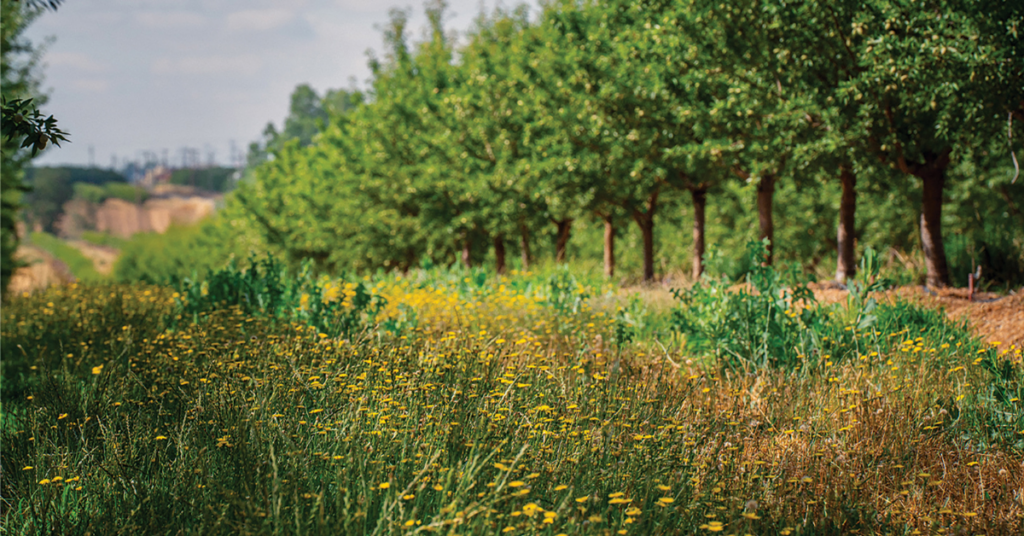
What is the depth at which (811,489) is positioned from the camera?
11.7 feet

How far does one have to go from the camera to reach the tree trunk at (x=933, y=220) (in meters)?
10.5

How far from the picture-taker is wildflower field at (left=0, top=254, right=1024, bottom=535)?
9.77 feet

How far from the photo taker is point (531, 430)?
11.5ft

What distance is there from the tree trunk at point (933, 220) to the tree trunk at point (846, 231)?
109cm

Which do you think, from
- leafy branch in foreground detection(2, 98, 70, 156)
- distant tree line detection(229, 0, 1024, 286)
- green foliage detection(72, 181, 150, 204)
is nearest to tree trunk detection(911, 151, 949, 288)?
distant tree line detection(229, 0, 1024, 286)

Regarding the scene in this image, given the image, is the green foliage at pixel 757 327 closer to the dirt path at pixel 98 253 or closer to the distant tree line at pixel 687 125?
the distant tree line at pixel 687 125

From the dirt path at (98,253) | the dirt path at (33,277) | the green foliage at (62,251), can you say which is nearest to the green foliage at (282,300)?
the dirt path at (33,277)

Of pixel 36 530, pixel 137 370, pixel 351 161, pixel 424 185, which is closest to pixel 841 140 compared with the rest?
pixel 137 370

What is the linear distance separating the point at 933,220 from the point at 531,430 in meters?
9.56

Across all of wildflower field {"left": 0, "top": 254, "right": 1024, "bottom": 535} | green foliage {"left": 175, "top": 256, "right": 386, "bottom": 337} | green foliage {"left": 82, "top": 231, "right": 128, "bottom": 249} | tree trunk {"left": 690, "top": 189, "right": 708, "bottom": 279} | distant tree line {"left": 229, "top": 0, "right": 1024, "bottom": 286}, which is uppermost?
distant tree line {"left": 229, "top": 0, "right": 1024, "bottom": 286}

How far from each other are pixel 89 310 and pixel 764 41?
9788 millimetres

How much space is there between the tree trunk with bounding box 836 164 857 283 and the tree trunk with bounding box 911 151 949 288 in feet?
3.58

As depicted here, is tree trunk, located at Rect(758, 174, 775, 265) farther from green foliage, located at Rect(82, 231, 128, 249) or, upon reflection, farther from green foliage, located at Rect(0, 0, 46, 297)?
green foliage, located at Rect(82, 231, 128, 249)

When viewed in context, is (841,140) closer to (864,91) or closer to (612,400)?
(864,91)
